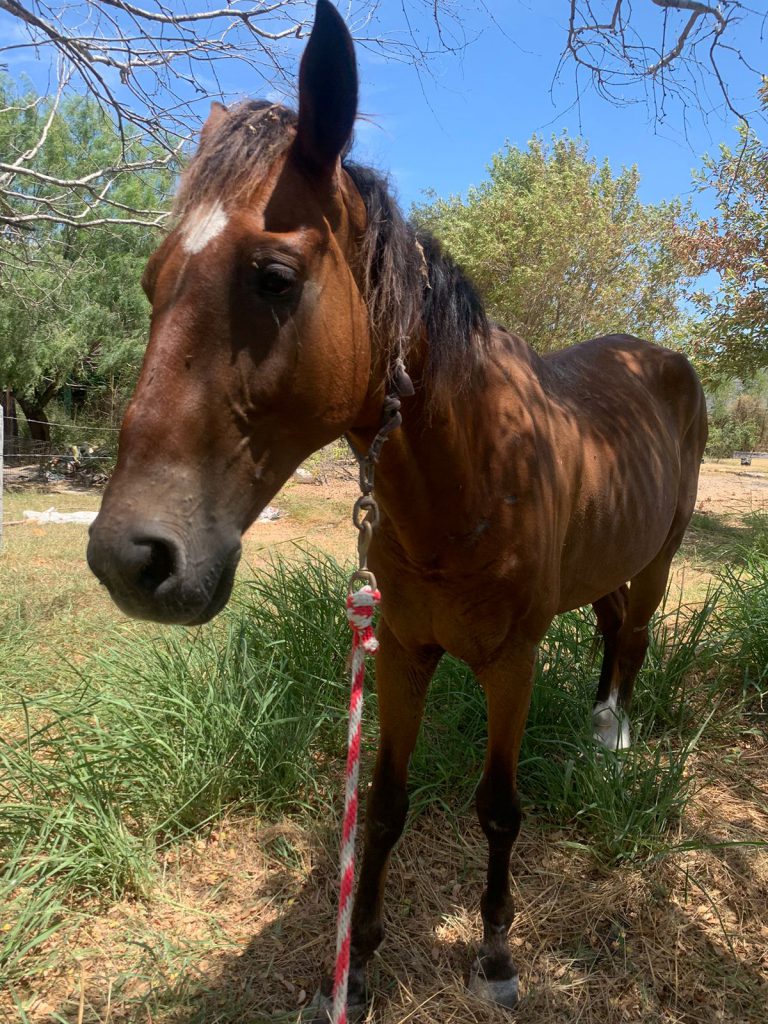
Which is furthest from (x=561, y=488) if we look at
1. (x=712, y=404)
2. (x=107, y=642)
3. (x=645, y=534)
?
(x=712, y=404)

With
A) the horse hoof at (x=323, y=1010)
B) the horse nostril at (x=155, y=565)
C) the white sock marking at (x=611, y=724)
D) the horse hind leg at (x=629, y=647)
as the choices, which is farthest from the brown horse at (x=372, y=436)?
the white sock marking at (x=611, y=724)

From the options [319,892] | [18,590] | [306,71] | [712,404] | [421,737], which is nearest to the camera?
[306,71]

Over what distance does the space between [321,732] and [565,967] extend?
141 centimetres

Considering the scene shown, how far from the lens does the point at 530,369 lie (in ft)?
6.86

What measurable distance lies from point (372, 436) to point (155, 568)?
642 mm

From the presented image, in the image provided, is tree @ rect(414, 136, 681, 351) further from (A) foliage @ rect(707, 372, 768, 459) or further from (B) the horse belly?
(A) foliage @ rect(707, 372, 768, 459)

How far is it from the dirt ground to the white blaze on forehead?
2.10m

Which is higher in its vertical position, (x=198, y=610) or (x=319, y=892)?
(x=198, y=610)

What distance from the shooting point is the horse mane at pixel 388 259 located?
1.14m

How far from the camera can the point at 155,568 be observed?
949 mm

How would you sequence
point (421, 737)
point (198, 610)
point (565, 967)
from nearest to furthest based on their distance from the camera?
point (198, 610) → point (565, 967) → point (421, 737)

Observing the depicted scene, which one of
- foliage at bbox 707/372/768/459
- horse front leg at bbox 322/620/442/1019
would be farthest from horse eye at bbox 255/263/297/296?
foliage at bbox 707/372/768/459

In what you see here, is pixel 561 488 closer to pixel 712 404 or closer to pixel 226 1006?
pixel 226 1006

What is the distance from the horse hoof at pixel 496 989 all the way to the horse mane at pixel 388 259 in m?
1.83
